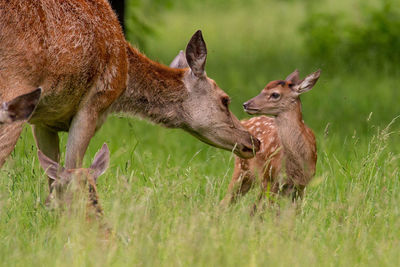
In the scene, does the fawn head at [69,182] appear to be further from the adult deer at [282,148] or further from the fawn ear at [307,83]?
the fawn ear at [307,83]

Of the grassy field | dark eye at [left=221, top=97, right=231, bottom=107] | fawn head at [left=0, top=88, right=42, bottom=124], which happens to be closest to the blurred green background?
dark eye at [left=221, top=97, right=231, bottom=107]

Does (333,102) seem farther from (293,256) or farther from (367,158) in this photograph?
(293,256)

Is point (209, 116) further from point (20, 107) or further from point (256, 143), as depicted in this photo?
point (20, 107)

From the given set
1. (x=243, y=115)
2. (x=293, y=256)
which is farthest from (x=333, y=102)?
(x=293, y=256)

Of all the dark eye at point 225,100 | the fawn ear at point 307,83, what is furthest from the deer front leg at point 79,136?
the fawn ear at point 307,83

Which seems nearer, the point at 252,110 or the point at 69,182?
the point at 69,182

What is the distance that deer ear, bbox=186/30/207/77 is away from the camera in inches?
277

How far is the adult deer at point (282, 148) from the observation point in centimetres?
737

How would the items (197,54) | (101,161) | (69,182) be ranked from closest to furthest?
(69,182) < (101,161) < (197,54)

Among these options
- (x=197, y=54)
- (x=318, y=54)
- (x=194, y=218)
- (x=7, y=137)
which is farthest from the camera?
(x=318, y=54)

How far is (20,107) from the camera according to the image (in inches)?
205

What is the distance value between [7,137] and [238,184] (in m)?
2.42

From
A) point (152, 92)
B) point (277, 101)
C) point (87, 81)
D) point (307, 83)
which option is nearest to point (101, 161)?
point (87, 81)

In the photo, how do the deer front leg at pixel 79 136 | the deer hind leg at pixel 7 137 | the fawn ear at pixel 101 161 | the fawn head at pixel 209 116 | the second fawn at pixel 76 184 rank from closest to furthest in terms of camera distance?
the second fawn at pixel 76 184 → the deer hind leg at pixel 7 137 → the fawn ear at pixel 101 161 → the deer front leg at pixel 79 136 → the fawn head at pixel 209 116
